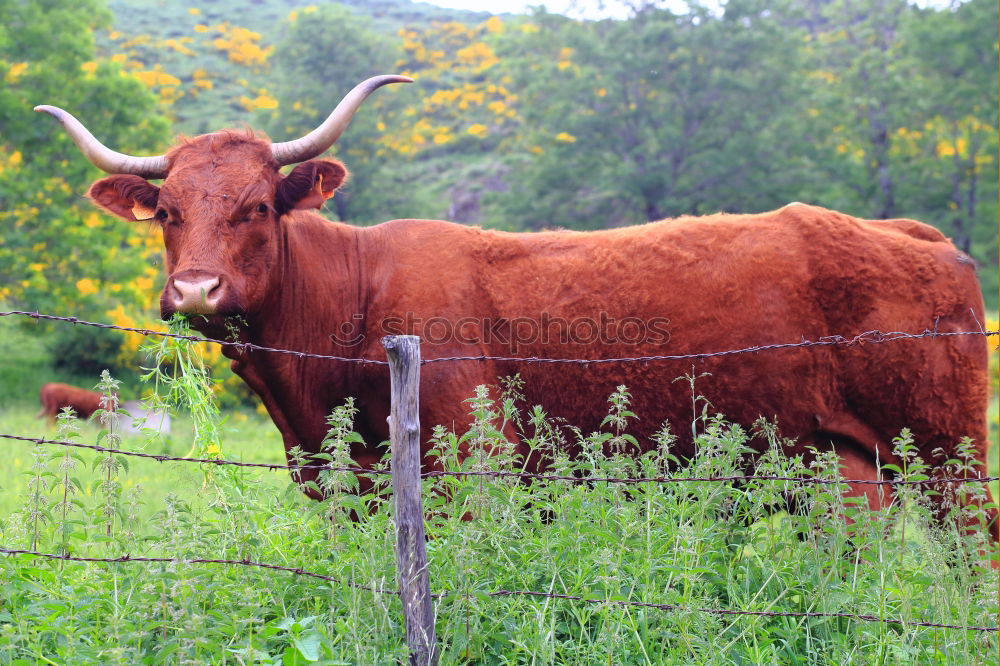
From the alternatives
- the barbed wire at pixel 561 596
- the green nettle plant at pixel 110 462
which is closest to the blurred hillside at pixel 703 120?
the green nettle plant at pixel 110 462

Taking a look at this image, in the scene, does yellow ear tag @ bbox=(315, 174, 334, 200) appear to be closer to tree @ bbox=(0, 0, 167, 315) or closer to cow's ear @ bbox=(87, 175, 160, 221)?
cow's ear @ bbox=(87, 175, 160, 221)

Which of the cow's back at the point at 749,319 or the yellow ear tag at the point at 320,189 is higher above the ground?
the yellow ear tag at the point at 320,189

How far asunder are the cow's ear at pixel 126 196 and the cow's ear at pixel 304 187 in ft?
2.58

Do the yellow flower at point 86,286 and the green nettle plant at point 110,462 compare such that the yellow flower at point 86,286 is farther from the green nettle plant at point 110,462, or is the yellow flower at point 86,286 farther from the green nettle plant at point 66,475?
the green nettle plant at point 110,462

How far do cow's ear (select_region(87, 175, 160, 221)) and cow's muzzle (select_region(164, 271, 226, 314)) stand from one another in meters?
1.13

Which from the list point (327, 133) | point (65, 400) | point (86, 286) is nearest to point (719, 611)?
point (327, 133)

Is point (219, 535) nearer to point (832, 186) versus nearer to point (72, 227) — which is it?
point (72, 227)

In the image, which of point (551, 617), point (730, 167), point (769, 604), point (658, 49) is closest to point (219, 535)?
point (551, 617)

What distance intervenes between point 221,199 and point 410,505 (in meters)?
2.65

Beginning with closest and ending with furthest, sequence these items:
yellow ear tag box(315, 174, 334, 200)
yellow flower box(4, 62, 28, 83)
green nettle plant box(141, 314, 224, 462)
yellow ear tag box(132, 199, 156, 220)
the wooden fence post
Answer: the wooden fence post
green nettle plant box(141, 314, 224, 462)
yellow ear tag box(315, 174, 334, 200)
yellow ear tag box(132, 199, 156, 220)
yellow flower box(4, 62, 28, 83)

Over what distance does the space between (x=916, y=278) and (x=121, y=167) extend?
5.07m

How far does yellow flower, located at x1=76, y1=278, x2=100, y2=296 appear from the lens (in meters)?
21.1

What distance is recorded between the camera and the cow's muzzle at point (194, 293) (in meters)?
4.70

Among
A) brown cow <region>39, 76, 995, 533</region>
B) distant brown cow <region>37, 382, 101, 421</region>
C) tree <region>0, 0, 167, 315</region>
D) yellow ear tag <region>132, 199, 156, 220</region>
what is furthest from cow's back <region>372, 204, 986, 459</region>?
tree <region>0, 0, 167, 315</region>
